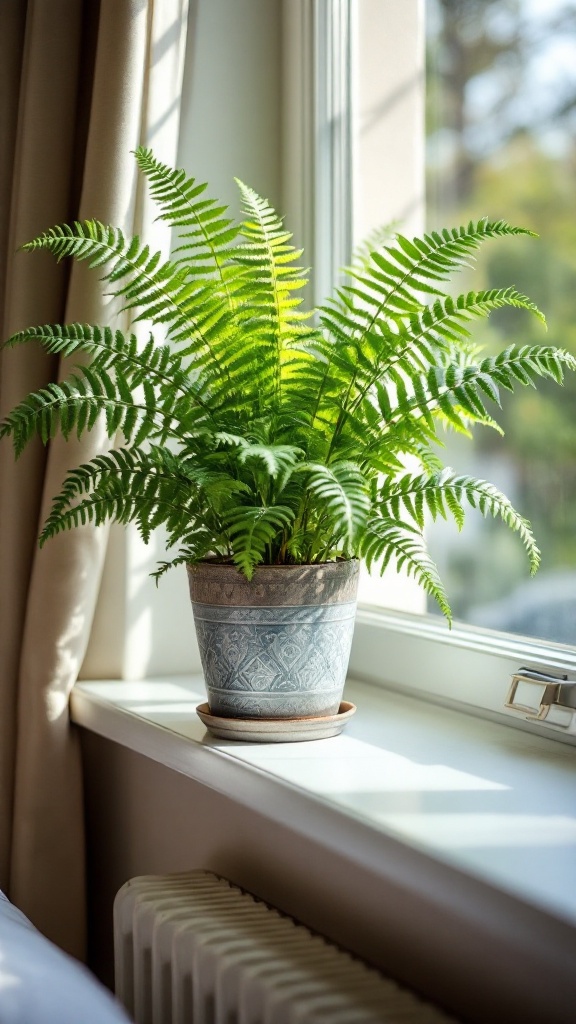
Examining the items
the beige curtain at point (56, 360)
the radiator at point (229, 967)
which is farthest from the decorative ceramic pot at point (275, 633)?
the beige curtain at point (56, 360)

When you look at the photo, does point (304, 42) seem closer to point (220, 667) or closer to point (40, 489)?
point (40, 489)

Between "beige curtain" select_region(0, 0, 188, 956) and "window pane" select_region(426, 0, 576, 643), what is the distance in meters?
0.41

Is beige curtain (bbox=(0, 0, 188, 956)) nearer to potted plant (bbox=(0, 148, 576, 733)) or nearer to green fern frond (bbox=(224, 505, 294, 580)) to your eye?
potted plant (bbox=(0, 148, 576, 733))

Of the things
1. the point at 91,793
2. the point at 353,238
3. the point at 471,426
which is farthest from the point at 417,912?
the point at 353,238

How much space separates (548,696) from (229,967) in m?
0.45

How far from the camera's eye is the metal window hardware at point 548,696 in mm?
1119

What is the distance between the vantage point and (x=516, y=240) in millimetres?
1311

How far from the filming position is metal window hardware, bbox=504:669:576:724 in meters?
1.12

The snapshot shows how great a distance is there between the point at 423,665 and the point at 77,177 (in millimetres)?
905

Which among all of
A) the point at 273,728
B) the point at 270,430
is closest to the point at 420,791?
the point at 273,728

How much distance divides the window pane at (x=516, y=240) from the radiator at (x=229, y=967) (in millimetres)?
483

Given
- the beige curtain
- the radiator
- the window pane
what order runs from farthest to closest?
the beige curtain → the window pane → the radiator

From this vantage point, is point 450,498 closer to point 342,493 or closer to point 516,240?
point 342,493

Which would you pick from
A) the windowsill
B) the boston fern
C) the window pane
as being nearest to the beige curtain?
the windowsill
